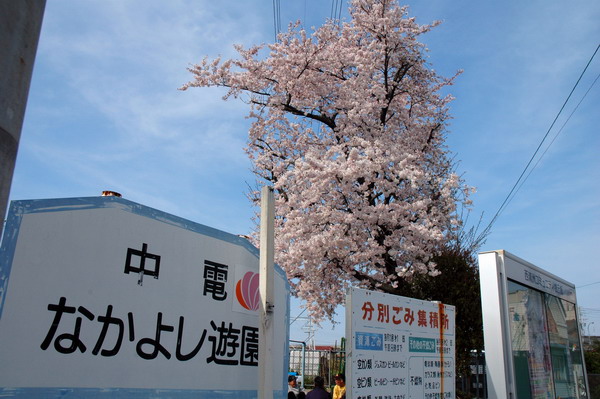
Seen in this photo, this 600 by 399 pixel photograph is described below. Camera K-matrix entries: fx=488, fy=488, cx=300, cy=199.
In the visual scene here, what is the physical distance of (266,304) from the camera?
3.92m

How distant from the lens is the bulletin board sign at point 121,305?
2775 mm

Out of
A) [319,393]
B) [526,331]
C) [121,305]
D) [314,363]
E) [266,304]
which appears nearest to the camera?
[121,305]

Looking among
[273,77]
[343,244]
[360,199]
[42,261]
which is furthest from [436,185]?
[42,261]

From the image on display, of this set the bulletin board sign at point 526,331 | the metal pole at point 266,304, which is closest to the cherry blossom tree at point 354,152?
the bulletin board sign at point 526,331

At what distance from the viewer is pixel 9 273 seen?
106 inches

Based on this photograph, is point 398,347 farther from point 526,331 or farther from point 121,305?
point 121,305

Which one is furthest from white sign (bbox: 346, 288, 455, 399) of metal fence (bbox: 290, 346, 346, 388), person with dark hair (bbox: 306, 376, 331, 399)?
metal fence (bbox: 290, 346, 346, 388)

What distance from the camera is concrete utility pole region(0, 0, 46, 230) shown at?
62.9 inches

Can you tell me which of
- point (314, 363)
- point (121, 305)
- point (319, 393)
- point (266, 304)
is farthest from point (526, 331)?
point (314, 363)

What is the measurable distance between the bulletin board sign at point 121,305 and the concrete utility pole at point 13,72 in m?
1.34

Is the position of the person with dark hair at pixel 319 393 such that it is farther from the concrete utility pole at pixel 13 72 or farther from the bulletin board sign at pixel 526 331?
the concrete utility pole at pixel 13 72

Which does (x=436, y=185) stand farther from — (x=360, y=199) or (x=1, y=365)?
(x=1, y=365)

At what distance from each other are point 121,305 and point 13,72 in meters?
1.96

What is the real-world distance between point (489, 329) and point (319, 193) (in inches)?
269
